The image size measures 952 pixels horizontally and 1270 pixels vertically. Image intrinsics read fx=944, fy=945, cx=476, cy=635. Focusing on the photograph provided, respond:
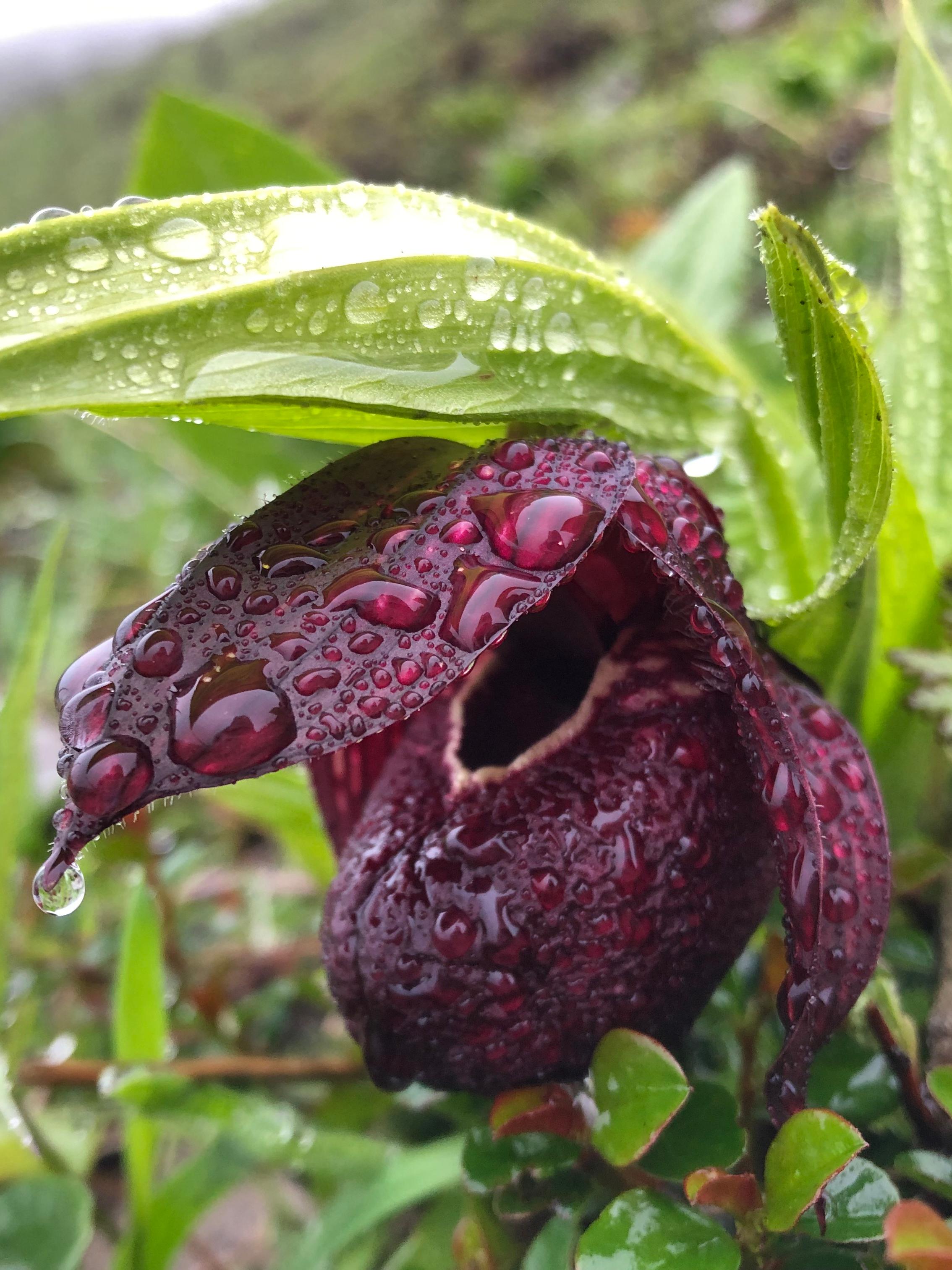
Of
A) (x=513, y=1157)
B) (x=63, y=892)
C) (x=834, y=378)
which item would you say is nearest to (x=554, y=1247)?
(x=513, y=1157)

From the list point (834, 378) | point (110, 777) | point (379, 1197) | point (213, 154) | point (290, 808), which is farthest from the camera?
point (213, 154)

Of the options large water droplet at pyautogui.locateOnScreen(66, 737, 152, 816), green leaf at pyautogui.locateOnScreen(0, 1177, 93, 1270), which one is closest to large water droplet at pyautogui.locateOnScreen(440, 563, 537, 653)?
large water droplet at pyautogui.locateOnScreen(66, 737, 152, 816)

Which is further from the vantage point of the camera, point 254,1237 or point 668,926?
point 254,1237

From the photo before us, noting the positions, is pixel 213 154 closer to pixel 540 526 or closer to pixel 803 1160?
pixel 540 526

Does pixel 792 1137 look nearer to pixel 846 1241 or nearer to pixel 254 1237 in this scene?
pixel 846 1241

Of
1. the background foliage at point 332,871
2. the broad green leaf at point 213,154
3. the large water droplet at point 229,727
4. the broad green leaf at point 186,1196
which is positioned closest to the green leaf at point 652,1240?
the background foliage at point 332,871

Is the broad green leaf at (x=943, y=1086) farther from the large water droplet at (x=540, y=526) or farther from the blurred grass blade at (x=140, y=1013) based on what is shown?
the blurred grass blade at (x=140, y=1013)

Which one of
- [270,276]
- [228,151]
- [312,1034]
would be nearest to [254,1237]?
[312,1034]
